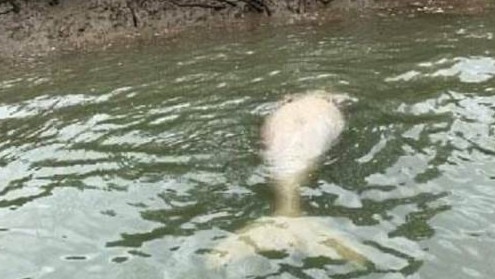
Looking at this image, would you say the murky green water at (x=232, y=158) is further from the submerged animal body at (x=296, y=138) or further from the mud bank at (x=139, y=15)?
the mud bank at (x=139, y=15)

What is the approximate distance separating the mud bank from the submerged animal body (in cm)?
552

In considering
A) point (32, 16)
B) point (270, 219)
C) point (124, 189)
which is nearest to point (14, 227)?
point (124, 189)

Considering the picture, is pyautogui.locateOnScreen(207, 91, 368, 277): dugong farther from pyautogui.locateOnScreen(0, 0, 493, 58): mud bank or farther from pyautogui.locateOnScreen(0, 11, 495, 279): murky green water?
pyautogui.locateOnScreen(0, 0, 493, 58): mud bank

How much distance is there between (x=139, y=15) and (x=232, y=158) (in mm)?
8116

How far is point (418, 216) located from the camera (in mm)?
7758

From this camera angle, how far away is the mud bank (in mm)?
15633

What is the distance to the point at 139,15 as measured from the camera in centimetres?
1661

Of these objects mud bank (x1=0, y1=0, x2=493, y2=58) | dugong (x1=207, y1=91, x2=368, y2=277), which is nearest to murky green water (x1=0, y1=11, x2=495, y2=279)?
dugong (x1=207, y1=91, x2=368, y2=277)

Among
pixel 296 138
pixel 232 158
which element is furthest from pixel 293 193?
pixel 296 138

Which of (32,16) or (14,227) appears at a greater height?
(32,16)

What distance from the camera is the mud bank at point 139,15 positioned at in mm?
15633

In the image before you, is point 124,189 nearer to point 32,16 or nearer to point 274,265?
point 274,265

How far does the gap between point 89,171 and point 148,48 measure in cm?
567

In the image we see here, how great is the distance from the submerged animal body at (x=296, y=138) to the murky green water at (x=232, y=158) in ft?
0.47
